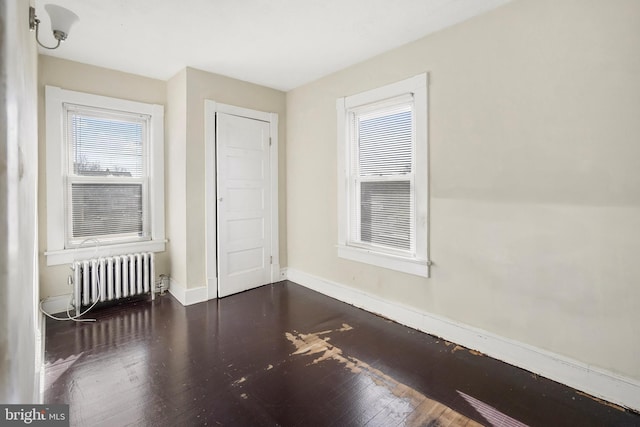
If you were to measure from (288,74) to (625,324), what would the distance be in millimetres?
3628

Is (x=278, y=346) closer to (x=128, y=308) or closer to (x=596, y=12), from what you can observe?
(x=128, y=308)

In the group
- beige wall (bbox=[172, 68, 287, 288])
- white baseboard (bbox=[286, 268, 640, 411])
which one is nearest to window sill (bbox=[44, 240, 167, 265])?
beige wall (bbox=[172, 68, 287, 288])

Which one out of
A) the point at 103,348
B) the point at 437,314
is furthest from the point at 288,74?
the point at 103,348

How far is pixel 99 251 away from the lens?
352 centimetres

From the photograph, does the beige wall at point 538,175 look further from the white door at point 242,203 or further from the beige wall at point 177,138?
the beige wall at point 177,138

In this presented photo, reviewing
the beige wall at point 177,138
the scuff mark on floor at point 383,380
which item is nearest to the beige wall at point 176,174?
the beige wall at point 177,138

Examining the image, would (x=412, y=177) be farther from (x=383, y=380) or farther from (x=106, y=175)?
(x=106, y=175)

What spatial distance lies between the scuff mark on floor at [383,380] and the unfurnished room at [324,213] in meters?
0.02

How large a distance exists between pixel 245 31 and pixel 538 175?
100 inches

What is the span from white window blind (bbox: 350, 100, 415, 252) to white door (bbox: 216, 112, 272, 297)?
125cm

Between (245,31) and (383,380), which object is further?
(245,31)

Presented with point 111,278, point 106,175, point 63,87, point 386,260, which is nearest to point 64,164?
point 106,175

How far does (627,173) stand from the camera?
1907 mm

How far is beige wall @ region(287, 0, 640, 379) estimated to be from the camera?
195 centimetres
